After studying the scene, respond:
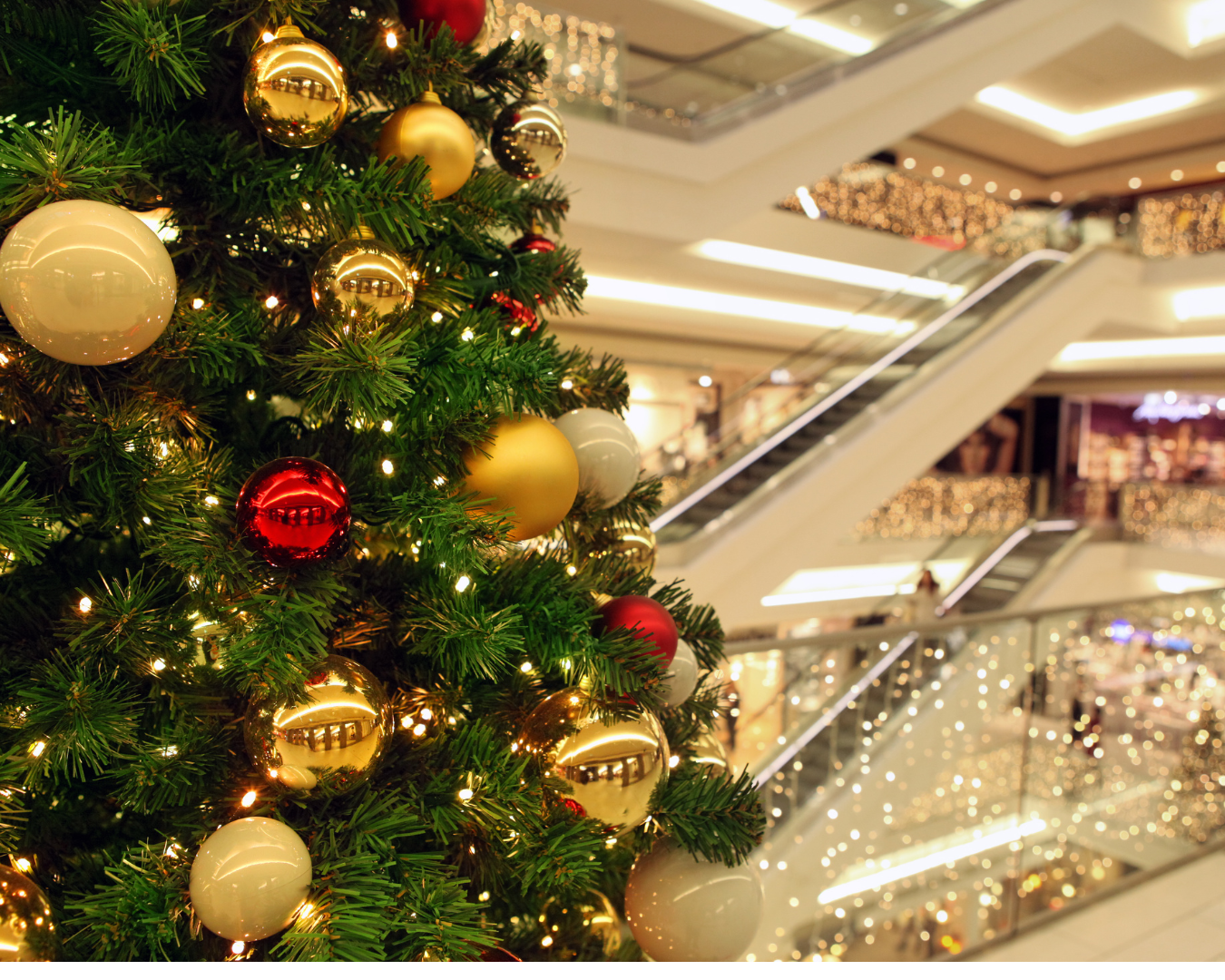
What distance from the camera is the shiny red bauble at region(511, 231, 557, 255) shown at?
4.59 ft

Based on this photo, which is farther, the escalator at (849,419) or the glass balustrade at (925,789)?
the escalator at (849,419)

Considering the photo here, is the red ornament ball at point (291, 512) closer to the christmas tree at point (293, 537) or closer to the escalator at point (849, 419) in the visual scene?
the christmas tree at point (293, 537)

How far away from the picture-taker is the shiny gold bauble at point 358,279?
987 millimetres

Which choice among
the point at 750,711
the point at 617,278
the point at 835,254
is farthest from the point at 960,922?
the point at 835,254

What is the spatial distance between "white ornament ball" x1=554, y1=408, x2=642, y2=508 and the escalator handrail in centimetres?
543

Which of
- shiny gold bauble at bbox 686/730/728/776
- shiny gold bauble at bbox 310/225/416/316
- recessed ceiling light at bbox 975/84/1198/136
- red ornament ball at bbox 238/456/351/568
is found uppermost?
recessed ceiling light at bbox 975/84/1198/136

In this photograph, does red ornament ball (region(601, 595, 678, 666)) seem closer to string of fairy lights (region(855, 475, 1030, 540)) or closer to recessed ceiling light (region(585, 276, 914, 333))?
recessed ceiling light (region(585, 276, 914, 333))

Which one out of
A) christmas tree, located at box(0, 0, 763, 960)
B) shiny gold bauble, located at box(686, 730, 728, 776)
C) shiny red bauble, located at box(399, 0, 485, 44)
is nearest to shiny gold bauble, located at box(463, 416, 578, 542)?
christmas tree, located at box(0, 0, 763, 960)

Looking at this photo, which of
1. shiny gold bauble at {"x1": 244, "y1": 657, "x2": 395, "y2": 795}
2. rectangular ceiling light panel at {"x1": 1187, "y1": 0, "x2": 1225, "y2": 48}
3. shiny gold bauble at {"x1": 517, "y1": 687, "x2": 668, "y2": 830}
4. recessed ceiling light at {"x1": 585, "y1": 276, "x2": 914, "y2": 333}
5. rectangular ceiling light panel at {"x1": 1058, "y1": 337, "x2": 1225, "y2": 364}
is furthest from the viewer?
rectangular ceiling light panel at {"x1": 1058, "y1": 337, "x2": 1225, "y2": 364}

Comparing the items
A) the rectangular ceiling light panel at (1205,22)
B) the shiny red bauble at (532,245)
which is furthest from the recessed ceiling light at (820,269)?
the shiny red bauble at (532,245)

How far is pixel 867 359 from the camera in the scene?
8.91m

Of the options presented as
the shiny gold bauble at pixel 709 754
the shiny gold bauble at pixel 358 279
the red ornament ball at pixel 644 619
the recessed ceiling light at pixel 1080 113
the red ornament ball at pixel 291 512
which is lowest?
the shiny gold bauble at pixel 709 754

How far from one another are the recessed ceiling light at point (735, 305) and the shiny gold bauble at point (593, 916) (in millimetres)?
7873
